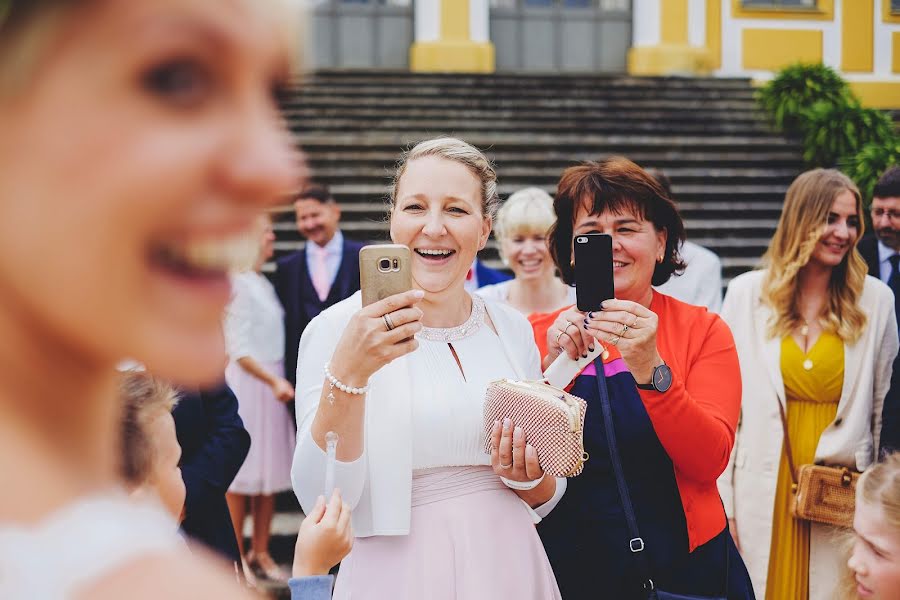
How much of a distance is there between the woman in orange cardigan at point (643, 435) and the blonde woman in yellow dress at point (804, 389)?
100 centimetres

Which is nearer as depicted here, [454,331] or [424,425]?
[424,425]

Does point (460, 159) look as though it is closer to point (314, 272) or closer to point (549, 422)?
point (549, 422)

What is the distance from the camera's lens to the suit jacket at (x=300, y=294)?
18.5 feet

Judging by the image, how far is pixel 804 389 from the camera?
3.64m

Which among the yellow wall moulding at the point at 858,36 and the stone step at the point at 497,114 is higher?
the yellow wall moulding at the point at 858,36

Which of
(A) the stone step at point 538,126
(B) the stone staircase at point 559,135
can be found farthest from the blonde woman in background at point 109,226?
(A) the stone step at point 538,126

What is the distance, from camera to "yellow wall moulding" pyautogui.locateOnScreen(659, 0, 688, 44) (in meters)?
14.7

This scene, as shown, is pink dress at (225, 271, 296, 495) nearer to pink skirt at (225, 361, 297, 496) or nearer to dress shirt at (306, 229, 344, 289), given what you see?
pink skirt at (225, 361, 297, 496)

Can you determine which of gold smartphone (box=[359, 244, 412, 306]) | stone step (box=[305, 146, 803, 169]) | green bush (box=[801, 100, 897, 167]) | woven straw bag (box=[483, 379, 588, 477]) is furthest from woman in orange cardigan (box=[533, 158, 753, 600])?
green bush (box=[801, 100, 897, 167])

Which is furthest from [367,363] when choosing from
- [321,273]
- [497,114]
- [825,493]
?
[497,114]

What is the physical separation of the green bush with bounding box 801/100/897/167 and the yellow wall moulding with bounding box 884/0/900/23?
4589 millimetres

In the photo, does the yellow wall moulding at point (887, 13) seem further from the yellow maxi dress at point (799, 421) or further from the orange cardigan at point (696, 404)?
the orange cardigan at point (696, 404)

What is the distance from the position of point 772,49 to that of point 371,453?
570 inches

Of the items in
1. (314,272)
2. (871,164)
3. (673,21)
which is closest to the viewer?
(314,272)
